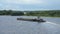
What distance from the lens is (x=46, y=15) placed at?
79188 mm

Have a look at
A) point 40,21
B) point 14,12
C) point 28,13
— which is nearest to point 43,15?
point 28,13

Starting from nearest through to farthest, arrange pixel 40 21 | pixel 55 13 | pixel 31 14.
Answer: pixel 40 21 → pixel 55 13 → pixel 31 14

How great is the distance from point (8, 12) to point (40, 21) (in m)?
39.1

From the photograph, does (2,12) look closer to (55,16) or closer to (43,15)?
(43,15)

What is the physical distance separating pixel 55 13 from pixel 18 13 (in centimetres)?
1886

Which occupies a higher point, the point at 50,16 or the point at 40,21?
the point at 40,21

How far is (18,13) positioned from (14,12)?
2.13m

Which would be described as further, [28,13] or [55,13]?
[28,13]

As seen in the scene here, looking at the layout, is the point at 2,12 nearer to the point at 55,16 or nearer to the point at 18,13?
the point at 18,13

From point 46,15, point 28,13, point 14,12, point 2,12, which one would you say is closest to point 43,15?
point 46,15

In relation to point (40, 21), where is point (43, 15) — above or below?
below

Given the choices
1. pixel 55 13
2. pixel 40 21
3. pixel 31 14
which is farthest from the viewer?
pixel 31 14

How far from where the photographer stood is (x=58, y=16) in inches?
3211

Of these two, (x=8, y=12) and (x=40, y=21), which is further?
(x=8, y=12)
